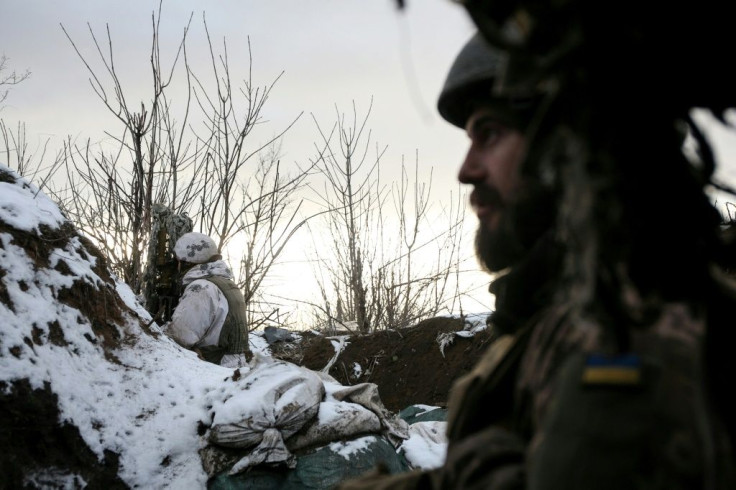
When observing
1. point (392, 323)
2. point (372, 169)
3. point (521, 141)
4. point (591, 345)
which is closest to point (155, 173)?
point (372, 169)

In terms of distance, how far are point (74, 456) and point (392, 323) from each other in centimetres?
704

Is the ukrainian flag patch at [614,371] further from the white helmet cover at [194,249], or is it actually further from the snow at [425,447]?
the white helmet cover at [194,249]

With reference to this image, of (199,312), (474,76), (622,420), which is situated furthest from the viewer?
(199,312)

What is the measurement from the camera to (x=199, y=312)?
5855 millimetres

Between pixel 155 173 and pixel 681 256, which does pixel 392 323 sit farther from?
pixel 681 256

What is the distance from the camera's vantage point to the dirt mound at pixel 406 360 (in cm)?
732

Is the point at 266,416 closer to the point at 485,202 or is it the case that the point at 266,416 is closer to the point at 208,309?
the point at 485,202

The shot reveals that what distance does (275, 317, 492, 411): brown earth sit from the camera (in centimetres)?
732

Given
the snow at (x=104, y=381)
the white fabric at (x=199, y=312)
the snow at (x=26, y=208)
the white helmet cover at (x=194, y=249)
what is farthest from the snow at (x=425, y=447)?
the white helmet cover at (x=194, y=249)

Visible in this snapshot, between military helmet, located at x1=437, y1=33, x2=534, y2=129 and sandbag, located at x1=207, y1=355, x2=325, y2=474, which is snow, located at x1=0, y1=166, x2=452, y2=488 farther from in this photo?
military helmet, located at x1=437, y1=33, x2=534, y2=129

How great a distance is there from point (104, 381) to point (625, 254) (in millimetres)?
3027

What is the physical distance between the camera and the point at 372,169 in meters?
9.84

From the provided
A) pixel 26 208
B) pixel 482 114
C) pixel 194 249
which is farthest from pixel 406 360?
pixel 482 114

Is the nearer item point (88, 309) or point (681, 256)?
point (681, 256)
